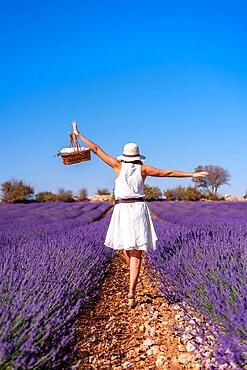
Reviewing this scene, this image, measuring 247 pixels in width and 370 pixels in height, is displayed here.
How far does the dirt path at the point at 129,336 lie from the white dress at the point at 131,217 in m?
0.53

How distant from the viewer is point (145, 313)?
331 cm

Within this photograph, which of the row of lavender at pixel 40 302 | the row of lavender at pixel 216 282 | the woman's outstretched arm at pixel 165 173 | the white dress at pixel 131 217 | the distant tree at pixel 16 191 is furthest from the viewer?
the distant tree at pixel 16 191

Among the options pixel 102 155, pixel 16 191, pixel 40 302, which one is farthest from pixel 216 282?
pixel 16 191

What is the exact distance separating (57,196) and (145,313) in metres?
34.9

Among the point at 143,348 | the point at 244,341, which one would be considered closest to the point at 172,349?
the point at 143,348

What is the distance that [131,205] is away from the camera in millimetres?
3367

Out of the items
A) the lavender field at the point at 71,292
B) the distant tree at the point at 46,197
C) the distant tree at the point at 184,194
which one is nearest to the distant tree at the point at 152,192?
the distant tree at the point at 184,194

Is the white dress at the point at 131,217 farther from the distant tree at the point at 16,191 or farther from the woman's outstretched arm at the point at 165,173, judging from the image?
the distant tree at the point at 16,191

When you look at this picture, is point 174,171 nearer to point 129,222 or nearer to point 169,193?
point 129,222

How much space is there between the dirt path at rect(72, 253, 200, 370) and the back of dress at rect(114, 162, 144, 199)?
934 millimetres

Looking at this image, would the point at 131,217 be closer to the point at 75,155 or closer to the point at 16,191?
the point at 75,155

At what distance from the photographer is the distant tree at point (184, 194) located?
3734 centimetres

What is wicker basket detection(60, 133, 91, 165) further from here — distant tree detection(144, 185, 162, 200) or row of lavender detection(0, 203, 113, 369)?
distant tree detection(144, 185, 162, 200)

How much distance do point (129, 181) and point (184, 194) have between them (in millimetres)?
34427
